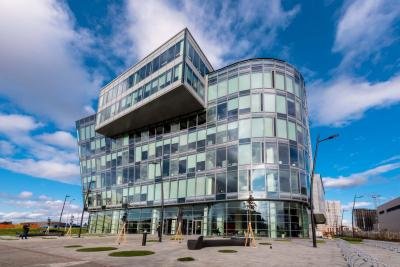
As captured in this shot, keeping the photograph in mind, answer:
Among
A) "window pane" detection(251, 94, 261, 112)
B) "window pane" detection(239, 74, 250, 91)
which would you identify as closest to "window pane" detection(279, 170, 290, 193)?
"window pane" detection(251, 94, 261, 112)

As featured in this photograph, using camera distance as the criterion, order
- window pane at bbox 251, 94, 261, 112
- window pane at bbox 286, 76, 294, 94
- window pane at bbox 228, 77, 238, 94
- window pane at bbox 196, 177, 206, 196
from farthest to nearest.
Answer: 1. window pane at bbox 228, 77, 238, 94
2. window pane at bbox 286, 76, 294, 94
3. window pane at bbox 196, 177, 206, 196
4. window pane at bbox 251, 94, 261, 112

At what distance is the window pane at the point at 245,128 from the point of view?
138 ft

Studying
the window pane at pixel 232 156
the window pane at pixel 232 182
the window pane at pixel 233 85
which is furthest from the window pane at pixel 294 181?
the window pane at pixel 233 85

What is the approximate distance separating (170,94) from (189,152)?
32.3ft

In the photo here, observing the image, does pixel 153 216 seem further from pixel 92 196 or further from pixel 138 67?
pixel 138 67

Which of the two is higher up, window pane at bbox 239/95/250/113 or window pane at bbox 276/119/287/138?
window pane at bbox 239/95/250/113

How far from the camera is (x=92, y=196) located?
61.6m

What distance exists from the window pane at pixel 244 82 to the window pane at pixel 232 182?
12560mm

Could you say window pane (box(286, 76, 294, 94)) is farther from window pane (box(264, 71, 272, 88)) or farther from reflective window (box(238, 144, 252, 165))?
reflective window (box(238, 144, 252, 165))

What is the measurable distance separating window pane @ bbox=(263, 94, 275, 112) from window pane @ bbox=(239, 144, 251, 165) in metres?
5.87

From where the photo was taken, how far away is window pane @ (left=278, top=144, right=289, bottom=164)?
40.2m

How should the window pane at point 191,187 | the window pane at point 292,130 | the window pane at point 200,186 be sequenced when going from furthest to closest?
the window pane at point 191,187 < the window pane at point 200,186 < the window pane at point 292,130

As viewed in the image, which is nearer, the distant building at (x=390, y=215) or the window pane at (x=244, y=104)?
the window pane at (x=244, y=104)

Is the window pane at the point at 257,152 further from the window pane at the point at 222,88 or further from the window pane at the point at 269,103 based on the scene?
the window pane at the point at 222,88
